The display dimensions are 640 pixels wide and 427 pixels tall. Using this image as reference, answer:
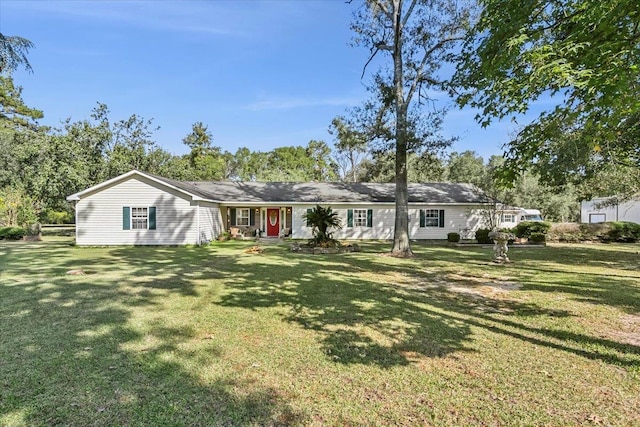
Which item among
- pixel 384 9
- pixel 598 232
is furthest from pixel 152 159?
pixel 598 232

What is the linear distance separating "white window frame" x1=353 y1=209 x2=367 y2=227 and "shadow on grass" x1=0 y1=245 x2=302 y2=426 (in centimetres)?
1597

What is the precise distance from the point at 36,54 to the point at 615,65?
9956mm

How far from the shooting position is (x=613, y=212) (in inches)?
1038

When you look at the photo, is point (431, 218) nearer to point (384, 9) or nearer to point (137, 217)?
point (384, 9)

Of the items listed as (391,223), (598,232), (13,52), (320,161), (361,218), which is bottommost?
(598,232)

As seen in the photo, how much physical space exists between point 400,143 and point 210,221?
11.4 metres

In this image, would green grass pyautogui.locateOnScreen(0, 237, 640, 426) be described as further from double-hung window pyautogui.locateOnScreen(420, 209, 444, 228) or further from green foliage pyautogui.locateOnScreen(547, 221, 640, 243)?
green foliage pyautogui.locateOnScreen(547, 221, 640, 243)

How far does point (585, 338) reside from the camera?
15.1ft

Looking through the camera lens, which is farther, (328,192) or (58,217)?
(58,217)

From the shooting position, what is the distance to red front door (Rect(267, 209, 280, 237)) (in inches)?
898

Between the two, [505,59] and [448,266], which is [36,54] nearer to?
[505,59]

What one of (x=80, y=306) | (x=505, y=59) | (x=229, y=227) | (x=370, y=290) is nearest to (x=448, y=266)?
(x=370, y=290)

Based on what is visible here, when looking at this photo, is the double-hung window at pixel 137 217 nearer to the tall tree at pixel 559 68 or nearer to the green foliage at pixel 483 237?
the tall tree at pixel 559 68

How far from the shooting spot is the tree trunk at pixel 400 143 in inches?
549
